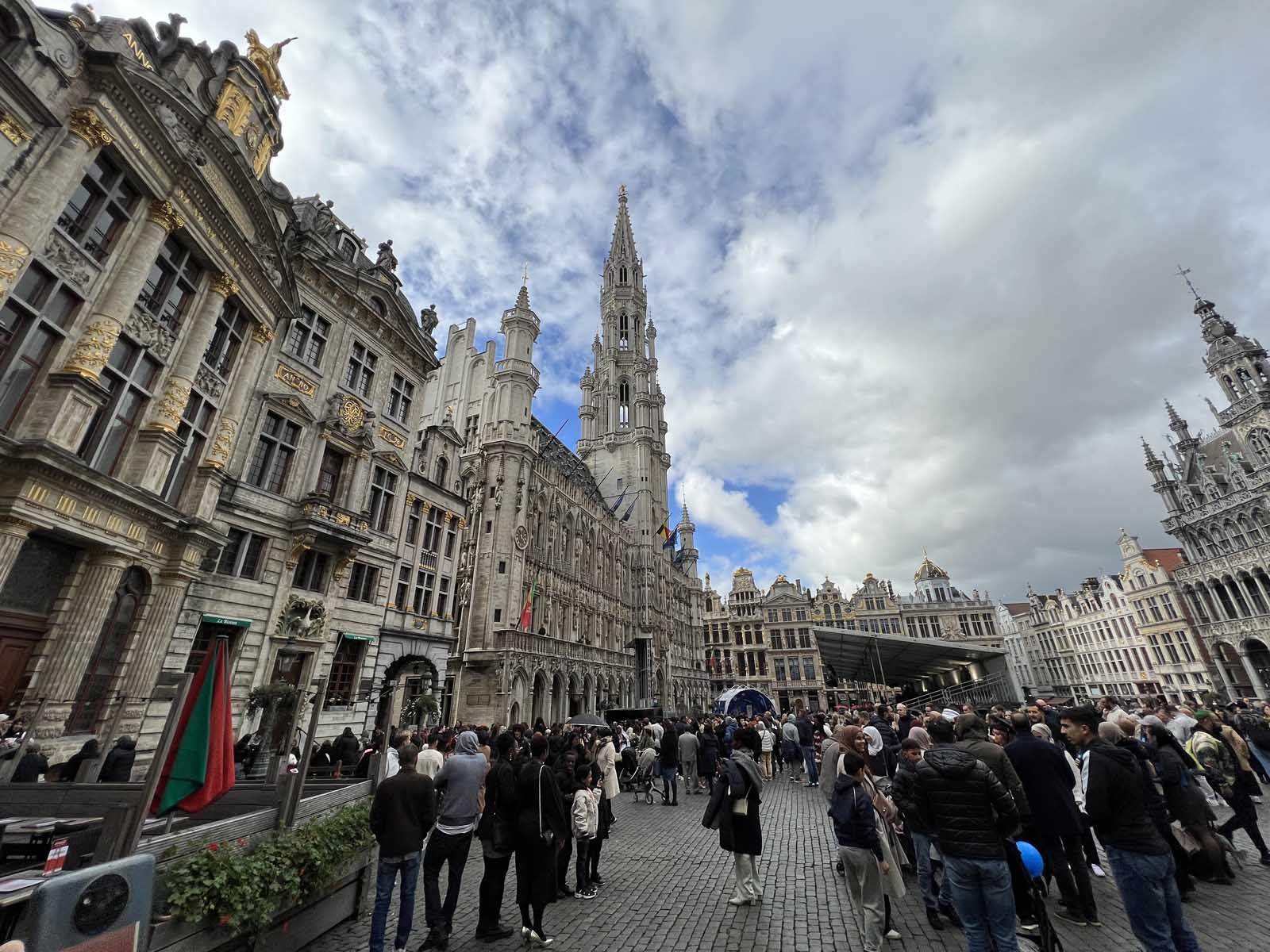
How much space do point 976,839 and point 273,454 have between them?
66.1 feet

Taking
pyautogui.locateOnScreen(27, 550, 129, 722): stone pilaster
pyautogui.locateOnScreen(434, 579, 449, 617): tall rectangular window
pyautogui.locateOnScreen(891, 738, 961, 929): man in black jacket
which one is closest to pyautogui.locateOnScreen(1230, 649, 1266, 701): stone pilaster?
pyautogui.locateOnScreen(891, 738, 961, 929): man in black jacket

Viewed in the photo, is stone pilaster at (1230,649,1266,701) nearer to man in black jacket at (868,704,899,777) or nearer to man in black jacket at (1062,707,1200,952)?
man in black jacket at (868,704,899,777)

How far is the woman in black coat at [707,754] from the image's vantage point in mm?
16266

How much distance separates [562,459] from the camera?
50.1 m

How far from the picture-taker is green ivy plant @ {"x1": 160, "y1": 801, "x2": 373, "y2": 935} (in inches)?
175

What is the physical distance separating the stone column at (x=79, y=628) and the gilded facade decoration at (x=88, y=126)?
8.73m

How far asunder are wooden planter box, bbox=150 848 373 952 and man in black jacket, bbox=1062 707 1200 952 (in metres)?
7.82

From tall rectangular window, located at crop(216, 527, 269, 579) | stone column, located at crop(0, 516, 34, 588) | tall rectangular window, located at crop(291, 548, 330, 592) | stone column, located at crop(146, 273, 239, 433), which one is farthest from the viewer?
tall rectangular window, located at crop(291, 548, 330, 592)

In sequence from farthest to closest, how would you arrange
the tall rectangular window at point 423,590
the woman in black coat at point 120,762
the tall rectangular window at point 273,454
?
the tall rectangular window at point 423,590
the tall rectangular window at point 273,454
the woman in black coat at point 120,762

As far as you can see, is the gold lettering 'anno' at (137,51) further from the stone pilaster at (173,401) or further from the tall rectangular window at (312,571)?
the tall rectangular window at (312,571)

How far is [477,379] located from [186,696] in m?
38.7

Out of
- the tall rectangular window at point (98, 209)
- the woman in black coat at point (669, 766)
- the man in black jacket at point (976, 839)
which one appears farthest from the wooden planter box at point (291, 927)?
the tall rectangular window at point (98, 209)

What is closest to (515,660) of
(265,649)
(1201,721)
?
(265,649)

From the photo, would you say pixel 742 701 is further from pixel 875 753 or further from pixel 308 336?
pixel 308 336
